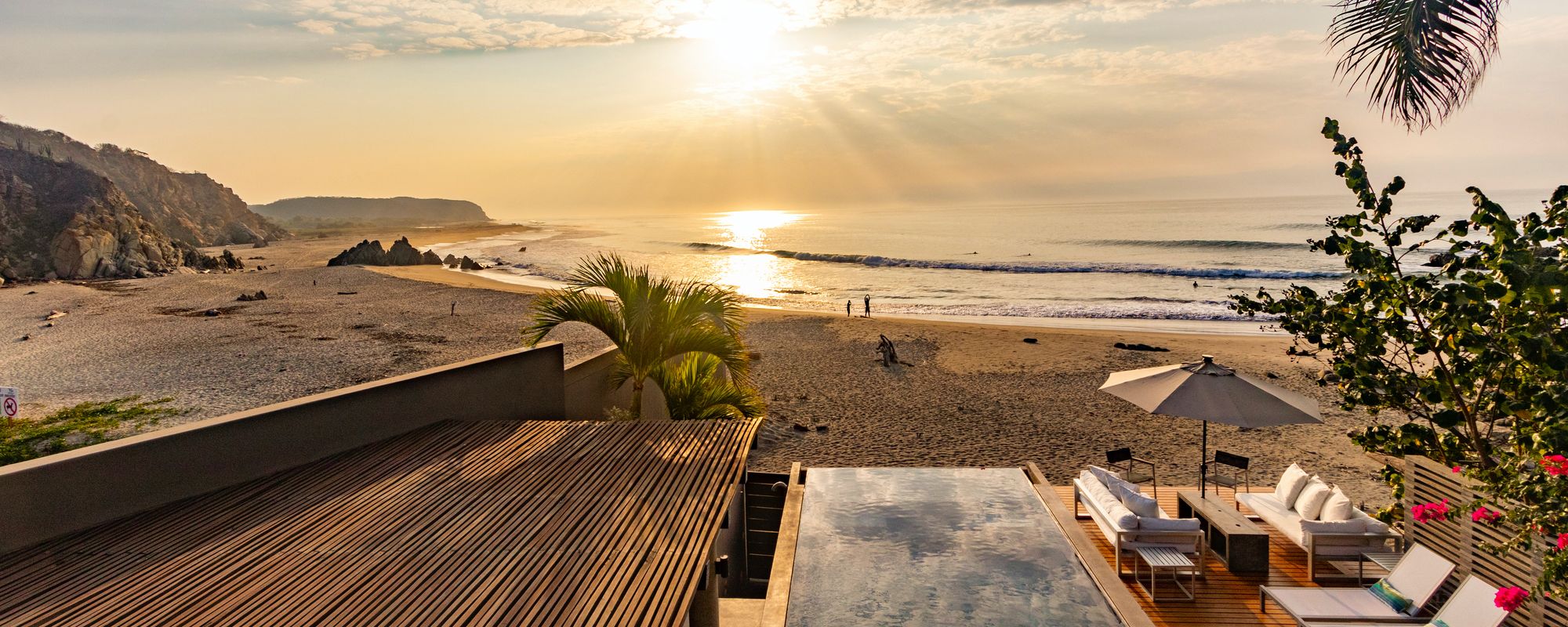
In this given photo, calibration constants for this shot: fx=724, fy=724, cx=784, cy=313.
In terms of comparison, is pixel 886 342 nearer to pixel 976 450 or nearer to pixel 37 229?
pixel 976 450

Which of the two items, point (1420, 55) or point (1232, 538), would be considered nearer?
point (1420, 55)

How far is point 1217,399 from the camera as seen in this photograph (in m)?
6.18

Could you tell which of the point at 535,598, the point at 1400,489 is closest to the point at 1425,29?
the point at 1400,489

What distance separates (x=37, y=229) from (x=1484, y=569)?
65133 mm

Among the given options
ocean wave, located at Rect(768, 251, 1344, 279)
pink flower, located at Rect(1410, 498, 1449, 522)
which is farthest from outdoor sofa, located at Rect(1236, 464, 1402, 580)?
ocean wave, located at Rect(768, 251, 1344, 279)

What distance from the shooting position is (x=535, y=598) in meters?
3.25

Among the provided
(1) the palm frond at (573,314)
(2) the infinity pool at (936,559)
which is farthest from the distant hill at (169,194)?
(2) the infinity pool at (936,559)

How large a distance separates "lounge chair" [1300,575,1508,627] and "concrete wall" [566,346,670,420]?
670 cm

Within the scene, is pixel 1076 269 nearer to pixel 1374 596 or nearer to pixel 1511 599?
pixel 1374 596

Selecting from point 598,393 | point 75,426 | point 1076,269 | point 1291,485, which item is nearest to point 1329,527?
point 1291,485

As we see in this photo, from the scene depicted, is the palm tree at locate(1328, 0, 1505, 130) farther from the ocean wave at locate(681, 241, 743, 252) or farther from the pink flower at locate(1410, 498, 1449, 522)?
the ocean wave at locate(681, 241, 743, 252)

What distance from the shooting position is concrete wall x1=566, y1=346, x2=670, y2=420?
8.41 m

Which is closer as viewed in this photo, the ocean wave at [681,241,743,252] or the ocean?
the ocean

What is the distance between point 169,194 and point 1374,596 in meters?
147
